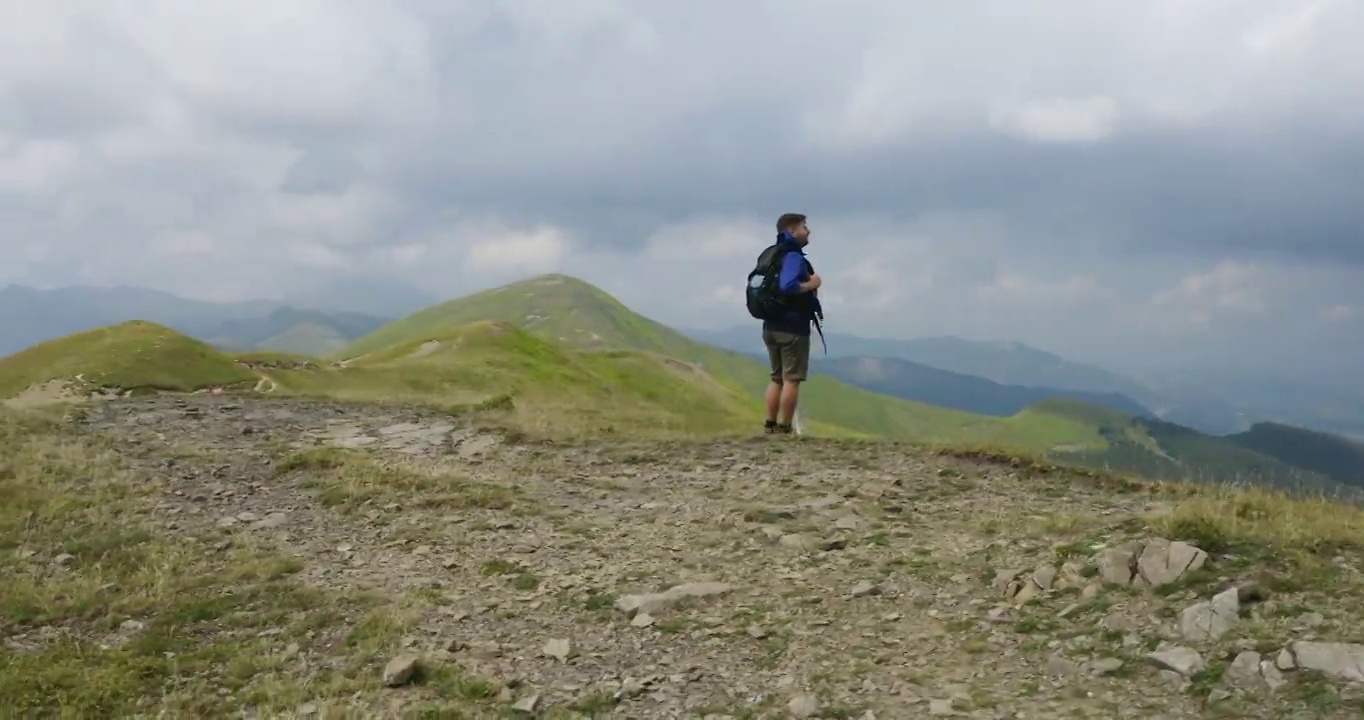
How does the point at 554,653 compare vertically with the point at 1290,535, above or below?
below

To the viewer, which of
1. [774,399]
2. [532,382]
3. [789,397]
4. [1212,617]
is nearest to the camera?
[1212,617]

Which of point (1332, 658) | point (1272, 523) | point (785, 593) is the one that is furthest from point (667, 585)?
point (1272, 523)

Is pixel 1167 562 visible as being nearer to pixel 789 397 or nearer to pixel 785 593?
pixel 785 593

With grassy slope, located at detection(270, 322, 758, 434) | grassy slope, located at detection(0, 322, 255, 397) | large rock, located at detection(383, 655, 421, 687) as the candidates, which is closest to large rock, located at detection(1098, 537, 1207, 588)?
large rock, located at detection(383, 655, 421, 687)

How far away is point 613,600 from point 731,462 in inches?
227

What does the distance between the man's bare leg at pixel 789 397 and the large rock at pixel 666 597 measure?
743 centimetres

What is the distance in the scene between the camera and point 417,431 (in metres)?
18.8

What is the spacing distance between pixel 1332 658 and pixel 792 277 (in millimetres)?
10248

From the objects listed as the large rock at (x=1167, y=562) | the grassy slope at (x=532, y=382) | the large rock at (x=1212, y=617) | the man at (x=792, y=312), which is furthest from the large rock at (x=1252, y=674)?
the grassy slope at (x=532, y=382)

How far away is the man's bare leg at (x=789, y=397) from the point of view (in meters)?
16.2

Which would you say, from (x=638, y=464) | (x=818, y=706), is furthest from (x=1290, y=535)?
(x=638, y=464)

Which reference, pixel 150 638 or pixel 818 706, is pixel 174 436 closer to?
pixel 150 638

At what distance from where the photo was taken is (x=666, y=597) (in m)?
8.76

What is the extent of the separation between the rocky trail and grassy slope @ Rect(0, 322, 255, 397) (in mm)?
18526
